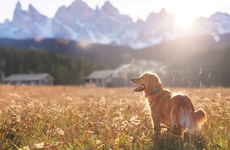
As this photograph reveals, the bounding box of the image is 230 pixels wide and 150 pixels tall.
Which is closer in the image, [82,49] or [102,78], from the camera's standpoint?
[102,78]

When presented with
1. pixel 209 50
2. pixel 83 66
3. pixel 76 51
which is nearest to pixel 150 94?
pixel 209 50

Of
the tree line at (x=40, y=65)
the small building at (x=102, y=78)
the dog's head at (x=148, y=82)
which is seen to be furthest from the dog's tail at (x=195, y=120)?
the tree line at (x=40, y=65)

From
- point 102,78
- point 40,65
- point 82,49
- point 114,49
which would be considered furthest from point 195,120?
point 82,49

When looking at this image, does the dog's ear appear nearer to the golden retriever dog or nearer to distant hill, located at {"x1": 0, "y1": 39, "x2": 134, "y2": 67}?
the golden retriever dog

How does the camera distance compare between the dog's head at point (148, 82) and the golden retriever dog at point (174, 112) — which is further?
the dog's head at point (148, 82)

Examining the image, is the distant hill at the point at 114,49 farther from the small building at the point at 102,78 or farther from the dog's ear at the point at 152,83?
the dog's ear at the point at 152,83

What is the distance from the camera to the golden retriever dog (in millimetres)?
3512

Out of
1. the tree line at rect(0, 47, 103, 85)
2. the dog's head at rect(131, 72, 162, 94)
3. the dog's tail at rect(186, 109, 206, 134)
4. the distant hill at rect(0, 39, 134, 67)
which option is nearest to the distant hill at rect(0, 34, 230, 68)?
the distant hill at rect(0, 39, 134, 67)

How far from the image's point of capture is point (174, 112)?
3604 millimetres

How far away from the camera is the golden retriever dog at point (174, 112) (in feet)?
11.5

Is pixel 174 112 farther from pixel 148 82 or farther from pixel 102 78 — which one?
pixel 102 78

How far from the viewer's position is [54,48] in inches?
4609

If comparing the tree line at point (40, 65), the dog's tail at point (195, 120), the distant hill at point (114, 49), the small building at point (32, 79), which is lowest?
the dog's tail at point (195, 120)

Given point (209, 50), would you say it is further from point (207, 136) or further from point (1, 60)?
point (1, 60)
